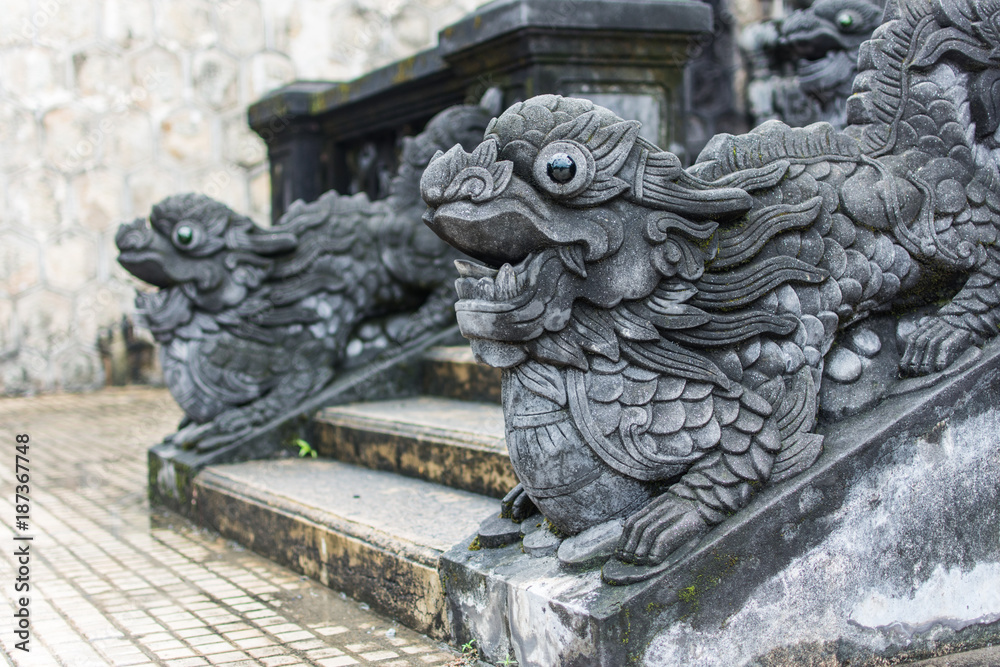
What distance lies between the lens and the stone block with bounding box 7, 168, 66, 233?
9.23 m

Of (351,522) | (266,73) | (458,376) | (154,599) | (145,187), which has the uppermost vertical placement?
(266,73)

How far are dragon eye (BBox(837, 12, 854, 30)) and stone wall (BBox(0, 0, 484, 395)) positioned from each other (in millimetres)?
6562

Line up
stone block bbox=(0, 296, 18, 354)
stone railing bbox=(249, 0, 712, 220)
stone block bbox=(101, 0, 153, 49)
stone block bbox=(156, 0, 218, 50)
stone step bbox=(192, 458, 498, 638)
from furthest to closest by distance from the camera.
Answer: stone block bbox=(156, 0, 218, 50), stone block bbox=(101, 0, 153, 49), stone block bbox=(0, 296, 18, 354), stone railing bbox=(249, 0, 712, 220), stone step bbox=(192, 458, 498, 638)

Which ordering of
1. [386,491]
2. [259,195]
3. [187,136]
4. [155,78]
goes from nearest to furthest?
[386,491]
[155,78]
[187,136]
[259,195]

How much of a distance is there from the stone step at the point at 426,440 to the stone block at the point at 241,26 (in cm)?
645

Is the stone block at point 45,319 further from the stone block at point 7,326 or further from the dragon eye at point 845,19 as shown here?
the dragon eye at point 845,19

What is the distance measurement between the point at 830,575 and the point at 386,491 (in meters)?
1.83

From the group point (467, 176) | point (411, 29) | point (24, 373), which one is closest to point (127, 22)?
point (411, 29)

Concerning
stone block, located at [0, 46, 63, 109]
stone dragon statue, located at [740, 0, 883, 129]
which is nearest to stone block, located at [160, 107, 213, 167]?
stone block, located at [0, 46, 63, 109]

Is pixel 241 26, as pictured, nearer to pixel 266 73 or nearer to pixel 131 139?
pixel 266 73

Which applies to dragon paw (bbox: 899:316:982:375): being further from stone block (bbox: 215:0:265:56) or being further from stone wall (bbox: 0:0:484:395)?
stone block (bbox: 215:0:265:56)

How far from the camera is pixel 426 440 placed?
387 centimetres

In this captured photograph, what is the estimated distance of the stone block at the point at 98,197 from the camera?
9453 mm

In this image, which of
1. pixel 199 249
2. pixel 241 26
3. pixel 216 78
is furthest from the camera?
pixel 241 26
